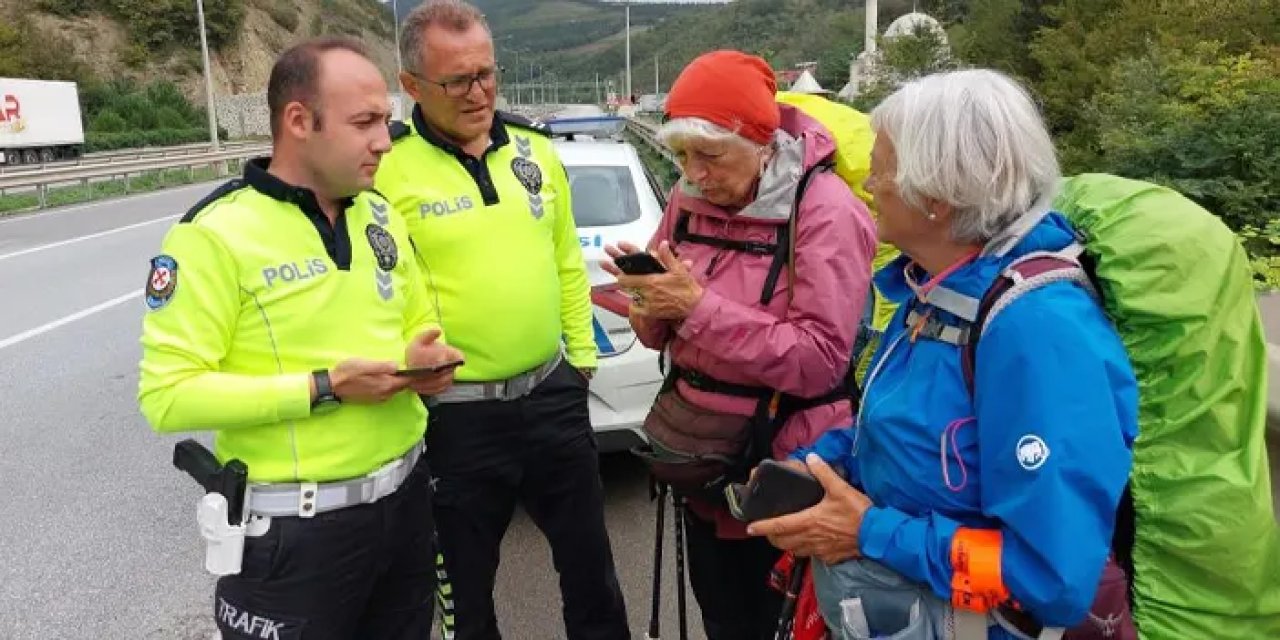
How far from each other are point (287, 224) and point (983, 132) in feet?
4.58

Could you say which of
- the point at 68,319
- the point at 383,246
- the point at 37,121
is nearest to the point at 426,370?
the point at 383,246

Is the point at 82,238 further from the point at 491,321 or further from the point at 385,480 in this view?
the point at 385,480

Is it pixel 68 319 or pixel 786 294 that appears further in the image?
pixel 68 319

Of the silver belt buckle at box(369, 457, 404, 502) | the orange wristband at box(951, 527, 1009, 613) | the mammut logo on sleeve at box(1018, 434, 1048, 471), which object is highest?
the mammut logo on sleeve at box(1018, 434, 1048, 471)

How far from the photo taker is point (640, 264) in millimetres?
2135

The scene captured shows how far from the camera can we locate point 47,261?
11086 millimetres

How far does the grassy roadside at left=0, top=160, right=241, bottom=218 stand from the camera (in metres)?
17.7

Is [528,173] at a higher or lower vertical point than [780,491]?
higher

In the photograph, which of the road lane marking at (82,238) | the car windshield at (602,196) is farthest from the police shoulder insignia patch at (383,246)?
the road lane marking at (82,238)

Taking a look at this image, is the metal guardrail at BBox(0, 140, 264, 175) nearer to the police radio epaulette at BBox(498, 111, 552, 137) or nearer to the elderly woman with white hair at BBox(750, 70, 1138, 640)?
the police radio epaulette at BBox(498, 111, 552, 137)

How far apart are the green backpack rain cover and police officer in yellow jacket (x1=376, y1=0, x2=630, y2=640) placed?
1.55 metres

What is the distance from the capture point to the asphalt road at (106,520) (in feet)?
11.3

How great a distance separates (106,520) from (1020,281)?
439 centimetres

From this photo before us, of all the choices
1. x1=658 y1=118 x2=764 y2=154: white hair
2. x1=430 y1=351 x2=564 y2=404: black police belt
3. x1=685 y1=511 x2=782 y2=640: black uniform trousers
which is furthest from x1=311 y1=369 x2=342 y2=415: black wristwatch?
x1=685 y1=511 x2=782 y2=640: black uniform trousers
